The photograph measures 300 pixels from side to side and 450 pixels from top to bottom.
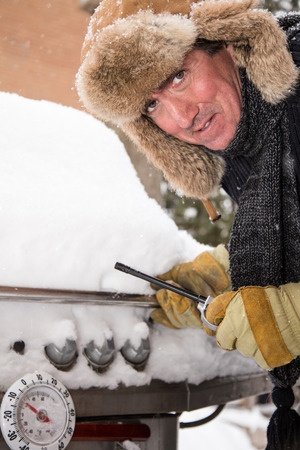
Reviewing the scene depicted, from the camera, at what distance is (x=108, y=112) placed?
2133 millimetres

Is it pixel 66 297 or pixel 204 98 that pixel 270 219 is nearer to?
pixel 204 98

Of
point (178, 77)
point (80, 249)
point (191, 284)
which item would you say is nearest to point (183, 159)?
point (178, 77)

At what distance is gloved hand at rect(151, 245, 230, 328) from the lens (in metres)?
1.89

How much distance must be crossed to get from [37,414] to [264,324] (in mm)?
730

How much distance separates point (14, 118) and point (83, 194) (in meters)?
0.53

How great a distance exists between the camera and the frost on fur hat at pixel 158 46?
76.6 inches

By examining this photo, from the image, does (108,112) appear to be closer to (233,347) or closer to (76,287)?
(76,287)

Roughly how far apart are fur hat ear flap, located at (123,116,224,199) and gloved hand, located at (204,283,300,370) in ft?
2.22

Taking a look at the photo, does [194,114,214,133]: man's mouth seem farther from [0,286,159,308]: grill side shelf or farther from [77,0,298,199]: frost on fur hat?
[0,286,159,308]: grill side shelf

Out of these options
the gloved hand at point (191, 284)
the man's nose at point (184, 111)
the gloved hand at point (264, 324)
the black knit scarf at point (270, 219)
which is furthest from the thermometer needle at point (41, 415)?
the man's nose at point (184, 111)

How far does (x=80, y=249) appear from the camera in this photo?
169 centimetres

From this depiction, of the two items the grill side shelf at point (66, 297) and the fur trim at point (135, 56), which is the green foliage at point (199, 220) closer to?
the fur trim at point (135, 56)

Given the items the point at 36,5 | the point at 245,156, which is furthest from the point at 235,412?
the point at 245,156

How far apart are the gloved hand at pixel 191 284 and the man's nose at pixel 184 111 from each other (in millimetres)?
539
